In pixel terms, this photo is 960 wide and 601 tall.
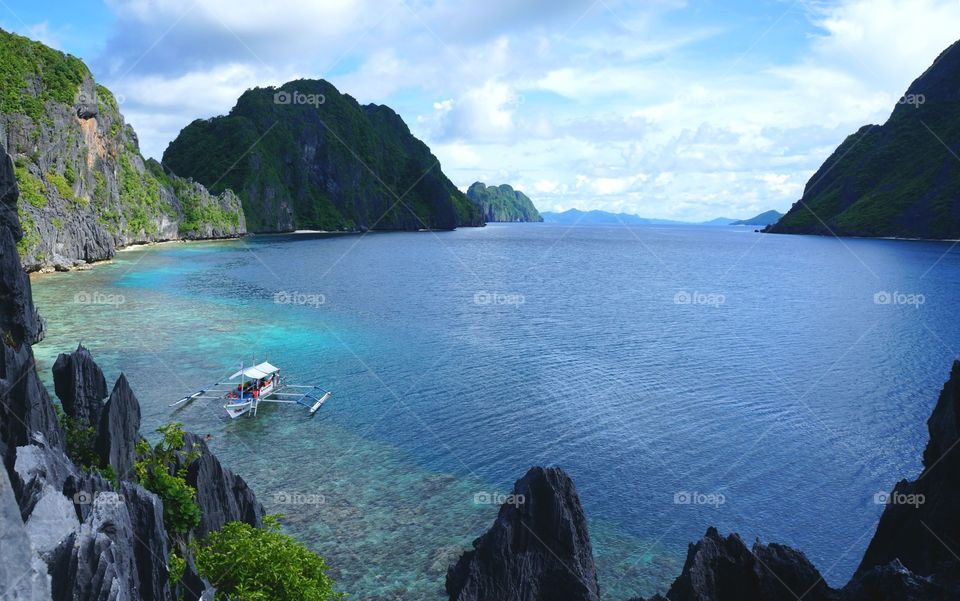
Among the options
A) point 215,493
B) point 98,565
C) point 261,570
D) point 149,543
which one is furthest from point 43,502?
point 215,493

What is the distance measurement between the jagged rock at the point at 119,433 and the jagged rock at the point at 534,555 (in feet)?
47.0

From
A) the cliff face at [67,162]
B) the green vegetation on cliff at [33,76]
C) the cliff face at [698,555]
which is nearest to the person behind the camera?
the cliff face at [698,555]

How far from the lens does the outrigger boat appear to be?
136ft

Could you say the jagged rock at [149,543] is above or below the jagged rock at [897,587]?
above

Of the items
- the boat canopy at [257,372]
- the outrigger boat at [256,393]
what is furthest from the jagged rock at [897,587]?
the boat canopy at [257,372]

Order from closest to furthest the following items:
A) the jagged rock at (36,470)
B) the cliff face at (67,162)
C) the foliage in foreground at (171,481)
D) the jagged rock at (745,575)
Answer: the jagged rock at (36,470)
the jagged rock at (745,575)
the foliage in foreground at (171,481)
the cliff face at (67,162)

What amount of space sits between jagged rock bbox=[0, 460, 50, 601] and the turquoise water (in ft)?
49.7

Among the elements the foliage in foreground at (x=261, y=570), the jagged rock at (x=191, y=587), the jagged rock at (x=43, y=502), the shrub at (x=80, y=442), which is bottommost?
the foliage in foreground at (x=261, y=570)

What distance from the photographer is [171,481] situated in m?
21.5

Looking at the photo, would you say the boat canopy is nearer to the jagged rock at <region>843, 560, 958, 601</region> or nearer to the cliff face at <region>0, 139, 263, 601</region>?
the cliff face at <region>0, 139, 263, 601</region>

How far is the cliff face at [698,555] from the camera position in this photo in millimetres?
18609

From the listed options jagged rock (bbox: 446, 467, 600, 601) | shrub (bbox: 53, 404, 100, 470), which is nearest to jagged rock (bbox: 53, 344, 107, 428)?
shrub (bbox: 53, 404, 100, 470)

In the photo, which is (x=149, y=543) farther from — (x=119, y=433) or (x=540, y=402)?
(x=540, y=402)

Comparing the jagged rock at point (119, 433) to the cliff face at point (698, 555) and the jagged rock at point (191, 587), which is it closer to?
the jagged rock at point (191, 587)
